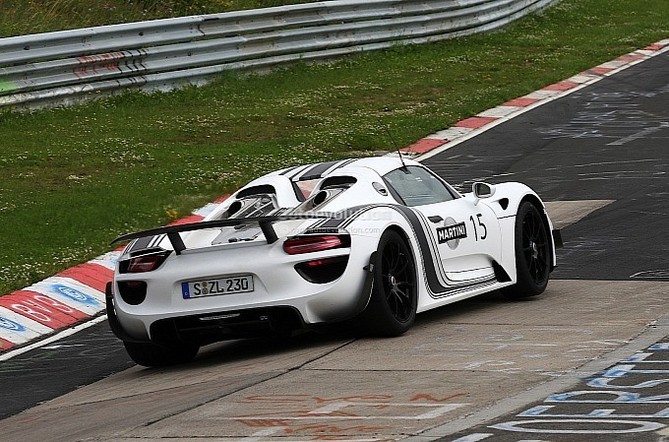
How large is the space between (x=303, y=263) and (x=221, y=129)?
33.5ft

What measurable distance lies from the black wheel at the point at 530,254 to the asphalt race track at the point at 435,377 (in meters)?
0.12

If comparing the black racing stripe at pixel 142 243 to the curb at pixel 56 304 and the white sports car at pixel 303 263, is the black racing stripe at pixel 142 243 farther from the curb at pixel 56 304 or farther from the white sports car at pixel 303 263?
the curb at pixel 56 304

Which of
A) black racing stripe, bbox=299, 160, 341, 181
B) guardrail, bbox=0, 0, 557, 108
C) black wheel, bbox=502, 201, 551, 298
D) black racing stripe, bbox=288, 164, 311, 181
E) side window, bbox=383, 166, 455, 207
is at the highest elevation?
guardrail, bbox=0, 0, 557, 108

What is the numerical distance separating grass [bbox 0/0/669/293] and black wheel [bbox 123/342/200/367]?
2711 mm

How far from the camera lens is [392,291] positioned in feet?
30.0

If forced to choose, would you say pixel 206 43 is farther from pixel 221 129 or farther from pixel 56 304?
pixel 56 304

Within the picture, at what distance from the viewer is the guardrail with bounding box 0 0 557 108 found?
1878cm

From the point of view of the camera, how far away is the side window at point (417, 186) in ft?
32.7

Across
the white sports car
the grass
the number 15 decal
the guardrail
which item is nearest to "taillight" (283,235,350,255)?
the white sports car

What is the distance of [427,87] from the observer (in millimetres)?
21922

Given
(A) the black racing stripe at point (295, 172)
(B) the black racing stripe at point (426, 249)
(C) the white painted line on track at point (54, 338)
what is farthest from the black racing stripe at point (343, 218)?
(C) the white painted line on track at point (54, 338)

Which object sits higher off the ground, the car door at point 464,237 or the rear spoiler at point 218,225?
the rear spoiler at point 218,225

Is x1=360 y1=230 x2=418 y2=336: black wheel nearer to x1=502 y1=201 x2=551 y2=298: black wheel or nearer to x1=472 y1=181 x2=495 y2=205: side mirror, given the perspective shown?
x1=472 y1=181 x2=495 y2=205: side mirror

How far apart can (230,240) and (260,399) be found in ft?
5.66
